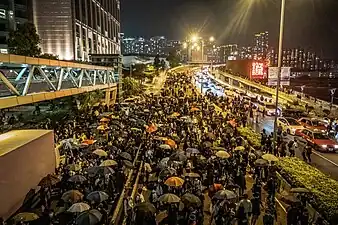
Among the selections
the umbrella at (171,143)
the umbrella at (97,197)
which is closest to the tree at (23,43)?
the umbrella at (171,143)

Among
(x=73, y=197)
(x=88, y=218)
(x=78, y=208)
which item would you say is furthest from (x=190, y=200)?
(x=73, y=197)

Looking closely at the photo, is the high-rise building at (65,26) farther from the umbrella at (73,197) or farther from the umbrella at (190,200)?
the umbrella at (190,200)

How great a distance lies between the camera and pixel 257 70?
102 ft

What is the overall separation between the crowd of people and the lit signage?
868cm

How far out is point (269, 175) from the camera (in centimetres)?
1480

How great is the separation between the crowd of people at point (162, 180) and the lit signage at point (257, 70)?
8679 millimetres

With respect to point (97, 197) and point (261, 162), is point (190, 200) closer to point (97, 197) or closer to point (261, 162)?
point (97, 197)

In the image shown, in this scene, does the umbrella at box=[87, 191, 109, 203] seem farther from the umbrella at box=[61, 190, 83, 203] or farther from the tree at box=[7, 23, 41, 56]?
the tree at box=[7, 23, 41, 56]

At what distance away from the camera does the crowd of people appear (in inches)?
433

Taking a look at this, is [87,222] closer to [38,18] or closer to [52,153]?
[52,153]

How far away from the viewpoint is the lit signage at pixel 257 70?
30.9 m

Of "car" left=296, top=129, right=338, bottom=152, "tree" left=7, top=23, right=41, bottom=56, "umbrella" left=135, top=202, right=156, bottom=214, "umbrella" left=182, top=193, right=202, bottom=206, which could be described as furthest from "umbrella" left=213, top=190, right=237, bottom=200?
"tree" left=7, top=23, right=41, bottom=56

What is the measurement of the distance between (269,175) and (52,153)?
31.8ft

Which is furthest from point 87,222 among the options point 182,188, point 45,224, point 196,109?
point 196,109
